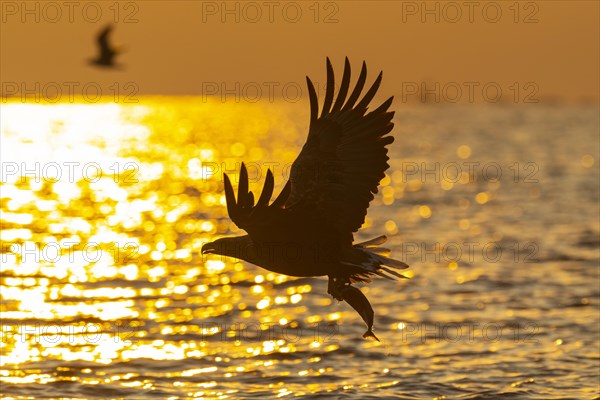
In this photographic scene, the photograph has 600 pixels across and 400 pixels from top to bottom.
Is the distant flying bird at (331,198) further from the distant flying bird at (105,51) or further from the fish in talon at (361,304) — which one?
the distant flying bird at (105,51)

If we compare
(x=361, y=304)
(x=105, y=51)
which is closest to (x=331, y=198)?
(x=361, y=304)

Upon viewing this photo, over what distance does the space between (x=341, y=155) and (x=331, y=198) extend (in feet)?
1.43

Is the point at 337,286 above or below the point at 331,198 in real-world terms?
below

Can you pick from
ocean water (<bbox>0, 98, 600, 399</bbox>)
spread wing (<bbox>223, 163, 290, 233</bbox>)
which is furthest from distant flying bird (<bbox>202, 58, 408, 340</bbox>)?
ocean water (<bbox>0, 98, 600, 399</bbox>)

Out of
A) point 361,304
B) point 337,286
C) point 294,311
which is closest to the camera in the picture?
point 361,304

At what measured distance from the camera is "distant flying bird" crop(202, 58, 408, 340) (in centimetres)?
1186

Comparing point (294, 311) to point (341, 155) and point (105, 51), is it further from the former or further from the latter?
point (105, 51)

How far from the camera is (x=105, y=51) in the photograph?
32438 millimetres

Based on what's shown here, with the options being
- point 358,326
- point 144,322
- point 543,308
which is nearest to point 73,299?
point 144,322

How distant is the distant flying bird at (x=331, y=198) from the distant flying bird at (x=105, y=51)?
20670 millimetres

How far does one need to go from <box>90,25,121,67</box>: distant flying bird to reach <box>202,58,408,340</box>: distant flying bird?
Result: 20.7 meters

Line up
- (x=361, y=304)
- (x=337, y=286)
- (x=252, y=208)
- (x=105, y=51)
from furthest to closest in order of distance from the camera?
(x=105, y=51) < (x=337, y=286) < (x=361, y=304) < (x=252, y=208)

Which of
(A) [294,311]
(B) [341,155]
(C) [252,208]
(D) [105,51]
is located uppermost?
(D) [105,51]

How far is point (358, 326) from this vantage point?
69.7 ft
